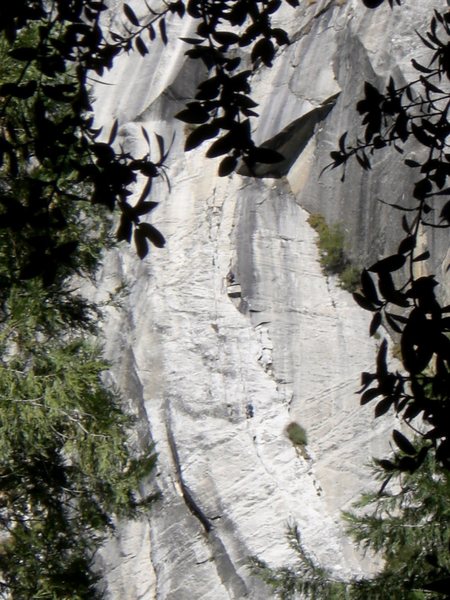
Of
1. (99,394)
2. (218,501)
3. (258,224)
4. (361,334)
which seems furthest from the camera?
(258,224)

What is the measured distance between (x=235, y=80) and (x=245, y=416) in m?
8.74

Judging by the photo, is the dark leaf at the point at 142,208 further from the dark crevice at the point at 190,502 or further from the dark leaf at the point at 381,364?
the dark crevice at the point at 190,502

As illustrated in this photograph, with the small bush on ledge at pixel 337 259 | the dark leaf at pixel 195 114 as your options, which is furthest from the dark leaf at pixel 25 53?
the small bush on ledge at pixel 337 259

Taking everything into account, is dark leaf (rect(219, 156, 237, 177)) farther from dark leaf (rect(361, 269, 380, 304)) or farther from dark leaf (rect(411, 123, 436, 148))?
dark leaf (rect(411, 123, 436, 148))

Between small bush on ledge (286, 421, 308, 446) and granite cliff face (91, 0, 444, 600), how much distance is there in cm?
7

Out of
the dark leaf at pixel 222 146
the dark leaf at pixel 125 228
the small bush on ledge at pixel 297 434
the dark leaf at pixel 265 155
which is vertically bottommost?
the dark leaf at pixel 125 228

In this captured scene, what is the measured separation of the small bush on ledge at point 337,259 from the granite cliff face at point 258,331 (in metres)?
0.12

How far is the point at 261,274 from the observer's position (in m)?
11.2

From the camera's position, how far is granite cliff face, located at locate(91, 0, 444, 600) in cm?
990

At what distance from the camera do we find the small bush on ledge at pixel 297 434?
10.4 metres

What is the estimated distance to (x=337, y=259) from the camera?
1116 cm

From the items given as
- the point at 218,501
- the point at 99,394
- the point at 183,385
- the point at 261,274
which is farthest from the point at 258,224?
the point at 99,394

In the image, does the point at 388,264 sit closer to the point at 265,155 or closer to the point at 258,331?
the point at 265,155

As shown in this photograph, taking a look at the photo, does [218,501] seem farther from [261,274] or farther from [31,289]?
[31,289]
